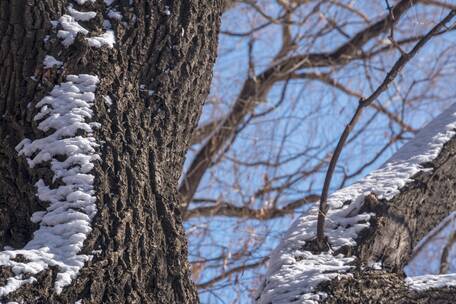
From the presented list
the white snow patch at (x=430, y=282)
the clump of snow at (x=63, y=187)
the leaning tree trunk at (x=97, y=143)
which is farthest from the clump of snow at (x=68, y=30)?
the white snow patch at (x=430, y=282)

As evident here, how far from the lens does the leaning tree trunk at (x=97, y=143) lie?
1740mm

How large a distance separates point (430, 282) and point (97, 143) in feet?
3.37

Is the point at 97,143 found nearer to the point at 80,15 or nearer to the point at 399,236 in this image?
the point at 80,15

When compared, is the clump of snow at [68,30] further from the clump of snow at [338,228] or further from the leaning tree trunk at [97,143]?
the clump of snow at [338,228]

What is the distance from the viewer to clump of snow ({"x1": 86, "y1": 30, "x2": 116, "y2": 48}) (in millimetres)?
1991

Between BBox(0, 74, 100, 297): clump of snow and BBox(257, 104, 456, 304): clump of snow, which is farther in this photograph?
BBox(257, 104, 456, 304): clump of snow

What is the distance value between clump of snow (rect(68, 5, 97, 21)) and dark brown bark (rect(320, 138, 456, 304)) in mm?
996

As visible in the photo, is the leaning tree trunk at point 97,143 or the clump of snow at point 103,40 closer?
the leaning tree trunk at point 97,143

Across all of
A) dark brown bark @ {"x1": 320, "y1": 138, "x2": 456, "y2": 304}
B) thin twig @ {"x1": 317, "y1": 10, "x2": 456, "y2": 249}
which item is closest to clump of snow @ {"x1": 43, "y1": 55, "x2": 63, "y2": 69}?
thin twig @ {"x1": 317, "y1": 10, "x2": 456, "y2": 249}

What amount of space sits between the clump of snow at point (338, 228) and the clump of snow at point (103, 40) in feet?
2.67

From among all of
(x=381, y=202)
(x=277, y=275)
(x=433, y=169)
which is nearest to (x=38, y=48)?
(x=277, y=275)

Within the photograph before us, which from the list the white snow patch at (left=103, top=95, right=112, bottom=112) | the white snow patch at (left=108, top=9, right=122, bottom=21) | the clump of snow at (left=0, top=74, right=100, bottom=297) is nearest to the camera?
the clump of snow at (left=0, top=74, right=100, bottom=297)

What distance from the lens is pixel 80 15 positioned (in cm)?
204

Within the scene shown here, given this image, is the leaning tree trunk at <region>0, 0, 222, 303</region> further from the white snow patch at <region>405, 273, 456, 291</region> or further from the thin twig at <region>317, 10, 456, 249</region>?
the white snow patch at <region>405, 273, 456, 291</region>
